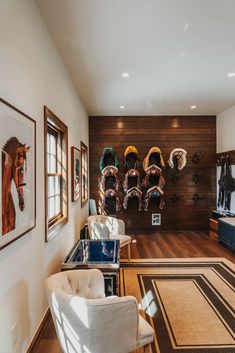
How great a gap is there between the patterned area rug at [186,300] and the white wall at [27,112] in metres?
1.13

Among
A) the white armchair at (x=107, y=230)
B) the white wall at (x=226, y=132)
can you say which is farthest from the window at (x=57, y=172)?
the white wall at (x=226, y=132)

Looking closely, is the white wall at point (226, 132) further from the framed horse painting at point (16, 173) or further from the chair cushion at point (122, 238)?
the framed horse painting at point (16, 173)

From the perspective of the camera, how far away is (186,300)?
2.98 m

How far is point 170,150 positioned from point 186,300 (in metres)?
4.23

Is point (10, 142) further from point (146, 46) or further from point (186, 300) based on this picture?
point (186, 300)

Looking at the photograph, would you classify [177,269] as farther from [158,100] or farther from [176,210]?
[158,100]

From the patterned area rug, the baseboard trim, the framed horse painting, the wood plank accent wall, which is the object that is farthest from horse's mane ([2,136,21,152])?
the wood plank accent wall

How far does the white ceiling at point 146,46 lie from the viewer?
232 centimetres

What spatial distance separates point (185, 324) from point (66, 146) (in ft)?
8.22

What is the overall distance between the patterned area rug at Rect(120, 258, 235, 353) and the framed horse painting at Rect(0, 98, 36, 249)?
160 cm

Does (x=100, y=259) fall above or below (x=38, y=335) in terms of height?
above

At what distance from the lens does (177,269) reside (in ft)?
13.0

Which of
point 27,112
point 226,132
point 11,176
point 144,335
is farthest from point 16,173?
point 226,132

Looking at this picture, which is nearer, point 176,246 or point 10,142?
point 10,142
